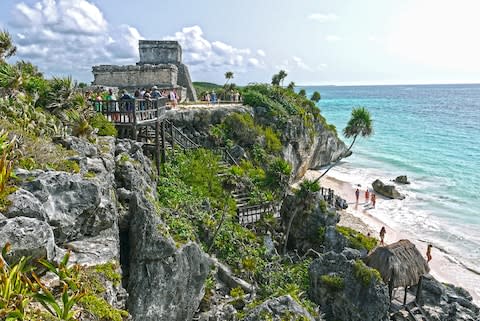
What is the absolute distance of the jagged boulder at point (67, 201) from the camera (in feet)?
20.2

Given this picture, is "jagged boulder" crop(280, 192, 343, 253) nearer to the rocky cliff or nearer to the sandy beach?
the sandy beach

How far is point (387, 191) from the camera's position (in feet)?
113

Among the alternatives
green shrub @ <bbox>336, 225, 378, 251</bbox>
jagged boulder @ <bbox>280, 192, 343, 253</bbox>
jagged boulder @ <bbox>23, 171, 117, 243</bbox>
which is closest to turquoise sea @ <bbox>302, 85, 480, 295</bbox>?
green shrub @ <bbox>336, 225, 378, 251</bbox>

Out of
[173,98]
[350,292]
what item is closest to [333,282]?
[350,292]

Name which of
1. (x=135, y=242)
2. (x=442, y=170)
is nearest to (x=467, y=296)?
(x=135, y=242)

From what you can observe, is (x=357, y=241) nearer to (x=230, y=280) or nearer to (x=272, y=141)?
(x=230, y=280)

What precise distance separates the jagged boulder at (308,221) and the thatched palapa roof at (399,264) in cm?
381

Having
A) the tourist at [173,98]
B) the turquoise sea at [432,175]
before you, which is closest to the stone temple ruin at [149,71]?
the tourist at [173,98]

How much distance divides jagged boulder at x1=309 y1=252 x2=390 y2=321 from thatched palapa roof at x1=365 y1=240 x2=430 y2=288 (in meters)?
2.14

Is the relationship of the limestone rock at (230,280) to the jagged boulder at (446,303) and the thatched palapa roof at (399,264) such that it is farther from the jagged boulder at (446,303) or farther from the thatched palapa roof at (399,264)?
the jagged boulder at (446,303)

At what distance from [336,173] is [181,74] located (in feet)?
66.4

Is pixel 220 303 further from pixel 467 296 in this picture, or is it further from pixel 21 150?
pixel 467 296

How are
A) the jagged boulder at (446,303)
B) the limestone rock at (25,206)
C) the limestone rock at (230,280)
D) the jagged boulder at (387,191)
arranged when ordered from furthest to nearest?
the jagged boulder at (387,191)
the jagged boulder at (446,303)
the limestone rock at (230,280)
the limestone rock at (25,206)

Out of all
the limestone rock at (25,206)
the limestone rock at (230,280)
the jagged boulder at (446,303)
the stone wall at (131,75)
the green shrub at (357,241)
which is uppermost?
the stone wall at (131,75)
